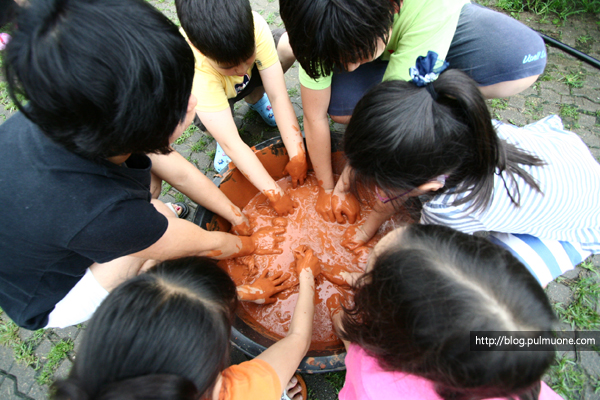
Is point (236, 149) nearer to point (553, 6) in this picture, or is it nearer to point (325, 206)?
point (325, 206)

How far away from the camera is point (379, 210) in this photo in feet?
4.54

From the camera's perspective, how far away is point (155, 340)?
27.2 inches

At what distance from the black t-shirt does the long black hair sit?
2.14 feet

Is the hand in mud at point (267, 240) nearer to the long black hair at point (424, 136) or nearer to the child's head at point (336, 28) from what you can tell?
the long black hair at point (424, 136)

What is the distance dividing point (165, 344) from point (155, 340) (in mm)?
23

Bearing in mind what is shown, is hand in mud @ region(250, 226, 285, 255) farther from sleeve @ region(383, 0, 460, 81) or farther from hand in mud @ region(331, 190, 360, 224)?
sleeve @ region(383, 0, 460, 81)

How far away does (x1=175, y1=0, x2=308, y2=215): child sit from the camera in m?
1.12

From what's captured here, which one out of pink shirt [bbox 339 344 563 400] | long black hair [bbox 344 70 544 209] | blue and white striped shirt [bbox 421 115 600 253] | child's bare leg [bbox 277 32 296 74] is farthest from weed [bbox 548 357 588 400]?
child's bare leg [bbox 277 32 296 74]

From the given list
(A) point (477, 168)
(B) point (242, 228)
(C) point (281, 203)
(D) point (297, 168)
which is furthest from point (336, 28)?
(B) point (242, 228)

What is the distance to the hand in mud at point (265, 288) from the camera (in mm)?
1332

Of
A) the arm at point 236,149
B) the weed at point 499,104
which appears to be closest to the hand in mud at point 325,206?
the arm at point 236,149

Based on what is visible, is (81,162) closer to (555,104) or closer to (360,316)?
(360,316)

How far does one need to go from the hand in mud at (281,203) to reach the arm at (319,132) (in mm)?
178

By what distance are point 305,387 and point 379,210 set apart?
0.81 m
